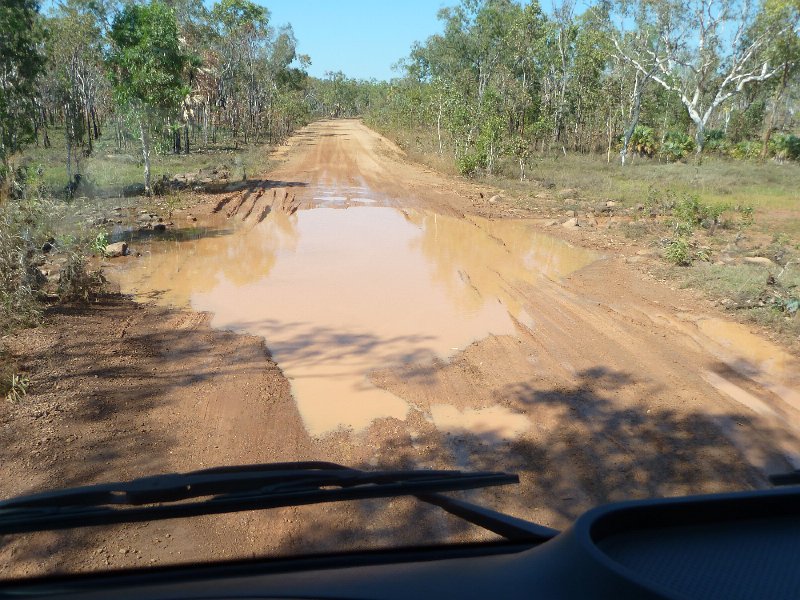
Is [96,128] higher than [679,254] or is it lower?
higher

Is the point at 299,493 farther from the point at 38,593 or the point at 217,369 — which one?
the point at 217,369

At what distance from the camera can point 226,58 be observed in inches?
1164

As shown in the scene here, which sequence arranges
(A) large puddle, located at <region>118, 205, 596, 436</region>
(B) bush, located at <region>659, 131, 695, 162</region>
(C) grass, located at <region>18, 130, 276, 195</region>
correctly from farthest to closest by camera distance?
1. (B) bush, located at <region>659, 131, 695, 162</region>
2. (C) grass, located at <region>18, 130, 276, 195</region>
3. (A) large puddle, located at <region>118, 205, 596, 436</region>

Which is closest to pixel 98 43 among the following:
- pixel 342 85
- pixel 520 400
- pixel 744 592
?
pixel 520 400

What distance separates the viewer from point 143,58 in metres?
14.3

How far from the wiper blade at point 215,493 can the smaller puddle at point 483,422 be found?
2.42 m

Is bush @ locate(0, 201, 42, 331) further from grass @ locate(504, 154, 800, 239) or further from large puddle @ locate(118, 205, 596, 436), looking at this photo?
grass @ locate(504, 154, 800, 239)

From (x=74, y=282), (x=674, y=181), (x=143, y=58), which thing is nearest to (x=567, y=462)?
(x=74, y=282)

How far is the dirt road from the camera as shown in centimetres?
378

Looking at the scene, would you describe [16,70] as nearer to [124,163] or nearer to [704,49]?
[124,163]

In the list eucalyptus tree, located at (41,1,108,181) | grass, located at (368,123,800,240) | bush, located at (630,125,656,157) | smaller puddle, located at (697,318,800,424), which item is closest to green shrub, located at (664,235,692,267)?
smaller puddle, located at (697,318,800,424)

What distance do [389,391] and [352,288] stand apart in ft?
11.2

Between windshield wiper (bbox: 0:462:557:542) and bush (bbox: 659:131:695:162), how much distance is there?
3037 cm

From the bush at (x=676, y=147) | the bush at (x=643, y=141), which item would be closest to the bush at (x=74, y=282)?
the bush at (x=676, y=147)
